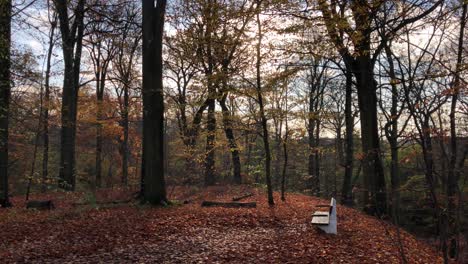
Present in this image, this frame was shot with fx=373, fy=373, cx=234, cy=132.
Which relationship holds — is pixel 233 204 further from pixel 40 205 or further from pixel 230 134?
pixel 230 134

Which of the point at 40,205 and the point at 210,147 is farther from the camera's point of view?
the point at 210,147

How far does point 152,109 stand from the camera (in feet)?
38.3

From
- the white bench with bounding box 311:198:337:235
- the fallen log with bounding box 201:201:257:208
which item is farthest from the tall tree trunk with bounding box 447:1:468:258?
the fallen log with bounding box 201:201:257:208

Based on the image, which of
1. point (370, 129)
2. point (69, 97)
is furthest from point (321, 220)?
point (69, 97)

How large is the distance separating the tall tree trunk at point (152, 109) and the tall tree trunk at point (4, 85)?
12.5 ft

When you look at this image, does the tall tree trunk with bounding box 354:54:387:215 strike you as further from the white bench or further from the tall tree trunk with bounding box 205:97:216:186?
the tall tree trunk with bounding box 205:97:216:186

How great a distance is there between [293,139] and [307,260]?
8634 millimetres

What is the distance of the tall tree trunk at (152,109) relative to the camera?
11641 millimetres

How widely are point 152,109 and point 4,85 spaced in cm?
424

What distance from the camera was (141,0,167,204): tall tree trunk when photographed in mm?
11641

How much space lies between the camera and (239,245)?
7.71 m

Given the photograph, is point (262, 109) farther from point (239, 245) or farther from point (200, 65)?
point (200, 65)

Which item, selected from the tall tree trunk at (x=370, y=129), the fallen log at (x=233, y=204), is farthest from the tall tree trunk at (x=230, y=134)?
the tall tree trunk at (x=370, y=129)

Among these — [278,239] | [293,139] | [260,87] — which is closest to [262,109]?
[260,87]
